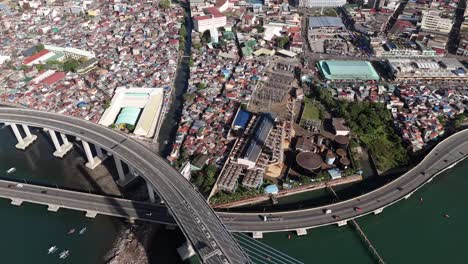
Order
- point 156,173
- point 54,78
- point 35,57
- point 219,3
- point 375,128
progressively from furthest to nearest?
point 219,3 → point 35,57 → point 54,78 → point 375,128 → point 156,173

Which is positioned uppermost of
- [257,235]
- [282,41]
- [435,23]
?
[435,23]

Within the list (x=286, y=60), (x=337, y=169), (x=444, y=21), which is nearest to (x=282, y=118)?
(x=337, y=169)

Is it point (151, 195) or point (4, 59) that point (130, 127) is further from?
point (4, 59)

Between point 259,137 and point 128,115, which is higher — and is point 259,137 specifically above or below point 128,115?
above

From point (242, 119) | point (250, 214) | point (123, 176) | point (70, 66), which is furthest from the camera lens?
point (70, 66)

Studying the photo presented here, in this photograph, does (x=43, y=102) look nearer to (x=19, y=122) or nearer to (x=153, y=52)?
(x=19, y=122)

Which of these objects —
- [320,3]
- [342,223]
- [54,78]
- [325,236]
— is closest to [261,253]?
[325,236]

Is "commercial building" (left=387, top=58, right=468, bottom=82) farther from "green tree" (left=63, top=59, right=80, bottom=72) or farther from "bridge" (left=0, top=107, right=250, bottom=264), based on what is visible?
"green tree" (left=63, top=59, right=80, bottom=72)

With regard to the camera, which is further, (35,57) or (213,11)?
(213,11)
